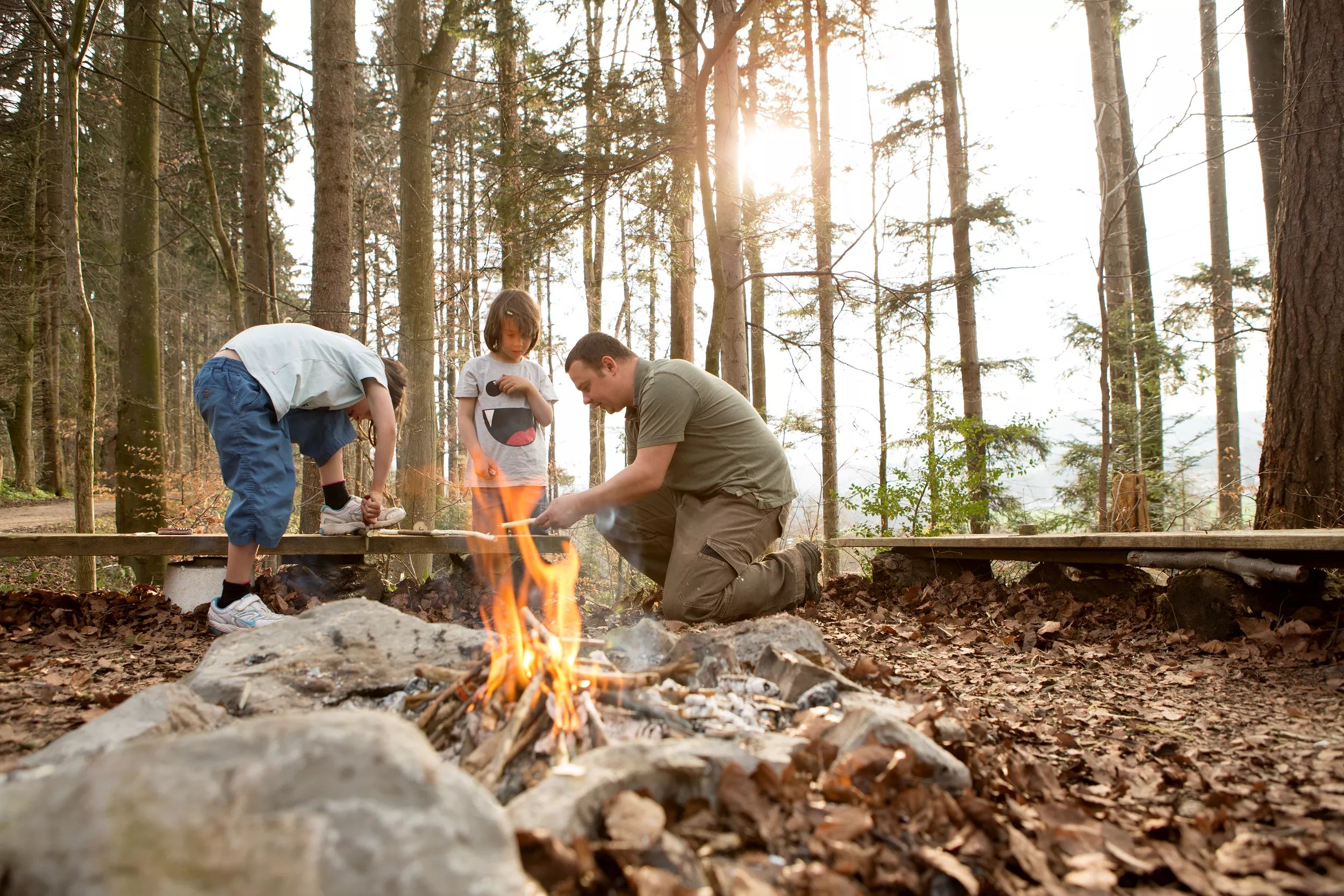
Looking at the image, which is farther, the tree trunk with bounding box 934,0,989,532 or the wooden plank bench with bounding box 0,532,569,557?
the tree trunk with bounding box 934,0,989,532

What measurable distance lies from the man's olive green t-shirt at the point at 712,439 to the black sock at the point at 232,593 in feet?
7.06

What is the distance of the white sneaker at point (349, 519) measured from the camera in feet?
15.1

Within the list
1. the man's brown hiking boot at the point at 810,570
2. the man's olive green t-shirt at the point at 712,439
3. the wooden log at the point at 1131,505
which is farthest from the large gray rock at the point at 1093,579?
the man's olive green t-shirt at the point at 712,439

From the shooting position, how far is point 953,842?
5.15 ft

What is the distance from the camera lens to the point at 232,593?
370 centimetres

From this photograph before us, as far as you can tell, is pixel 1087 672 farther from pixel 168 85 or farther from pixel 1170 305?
pixel 168 85

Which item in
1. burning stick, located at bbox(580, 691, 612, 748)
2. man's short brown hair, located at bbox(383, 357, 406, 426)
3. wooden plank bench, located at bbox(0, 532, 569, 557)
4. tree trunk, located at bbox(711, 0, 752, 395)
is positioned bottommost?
burning stick, located at bbox(580, 691, 612, 748)

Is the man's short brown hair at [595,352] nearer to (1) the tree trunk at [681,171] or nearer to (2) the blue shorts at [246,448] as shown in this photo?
(2) the blue shorts at [246,448]

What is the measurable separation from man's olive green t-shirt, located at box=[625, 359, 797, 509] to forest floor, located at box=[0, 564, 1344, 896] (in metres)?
0.98

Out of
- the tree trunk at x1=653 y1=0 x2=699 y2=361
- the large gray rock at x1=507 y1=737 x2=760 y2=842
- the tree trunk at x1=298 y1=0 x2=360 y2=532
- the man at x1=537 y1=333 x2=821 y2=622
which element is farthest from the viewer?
the tree trunk at x1=653 y1=0 x2=699 y2=361

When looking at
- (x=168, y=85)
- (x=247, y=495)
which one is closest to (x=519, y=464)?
(x=247, y=495)

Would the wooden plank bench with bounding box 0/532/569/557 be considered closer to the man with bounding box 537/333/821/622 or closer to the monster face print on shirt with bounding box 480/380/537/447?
the monster face print on shirt with bounding box 480/380/537/447

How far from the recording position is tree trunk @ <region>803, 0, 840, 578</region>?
1076cm

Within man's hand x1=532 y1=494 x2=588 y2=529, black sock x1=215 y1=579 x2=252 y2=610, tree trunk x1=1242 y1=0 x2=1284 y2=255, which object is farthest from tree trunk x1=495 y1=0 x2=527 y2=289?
tree trunk x1=1242 y1=0 x2=1284 y2=255
